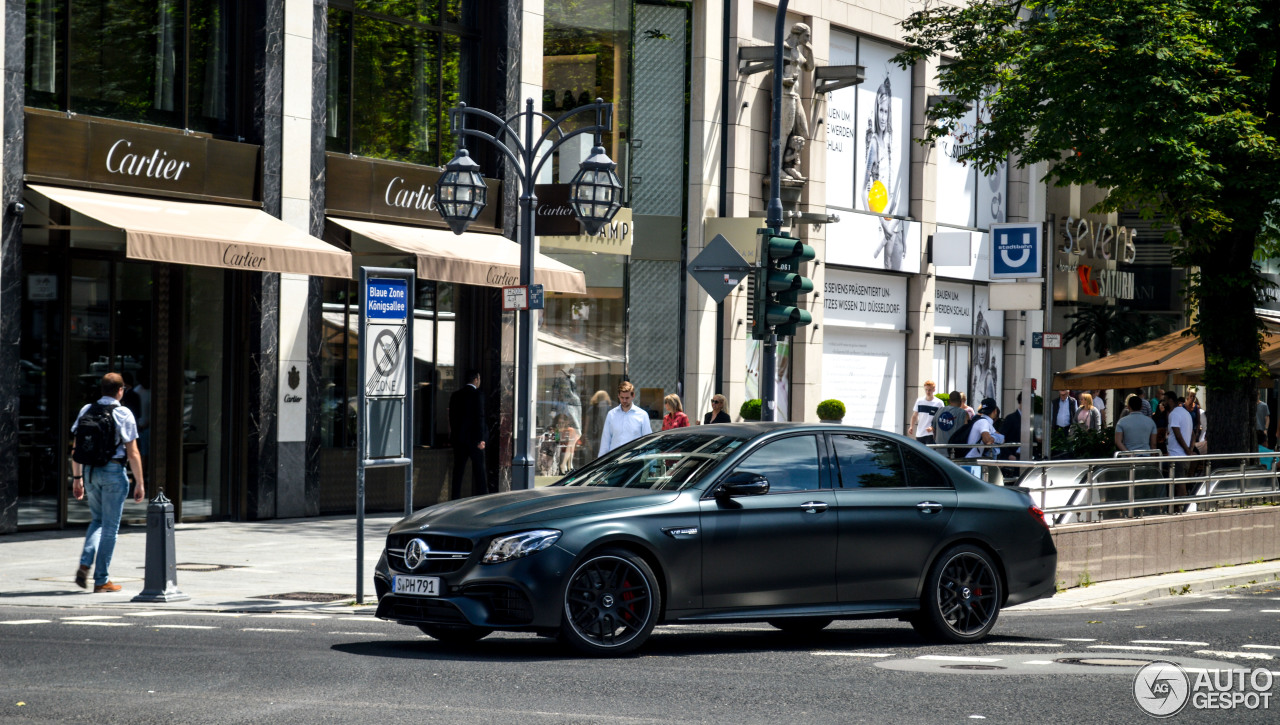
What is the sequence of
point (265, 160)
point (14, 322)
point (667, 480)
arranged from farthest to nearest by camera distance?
point (265, 160) < point (14, 322) < point (667, 480)

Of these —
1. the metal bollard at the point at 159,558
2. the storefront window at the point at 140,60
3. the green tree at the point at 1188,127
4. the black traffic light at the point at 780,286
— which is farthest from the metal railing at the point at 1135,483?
the storefront window at the point at 140,60

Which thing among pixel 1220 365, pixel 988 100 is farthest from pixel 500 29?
pixel 1220 365

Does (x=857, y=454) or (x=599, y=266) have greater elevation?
(x=599, y=266)

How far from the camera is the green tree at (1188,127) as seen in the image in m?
18.8

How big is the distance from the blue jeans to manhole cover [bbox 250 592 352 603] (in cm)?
139

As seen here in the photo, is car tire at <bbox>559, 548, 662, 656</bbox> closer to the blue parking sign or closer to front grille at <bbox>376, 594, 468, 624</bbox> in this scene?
front grille at <bbox>376, 594, 468, 624</bbox>

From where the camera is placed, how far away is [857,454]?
10.4 metres

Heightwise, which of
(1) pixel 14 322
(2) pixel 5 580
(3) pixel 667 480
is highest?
(1) pixel 14 322

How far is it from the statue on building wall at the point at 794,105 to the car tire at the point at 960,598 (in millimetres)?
18880

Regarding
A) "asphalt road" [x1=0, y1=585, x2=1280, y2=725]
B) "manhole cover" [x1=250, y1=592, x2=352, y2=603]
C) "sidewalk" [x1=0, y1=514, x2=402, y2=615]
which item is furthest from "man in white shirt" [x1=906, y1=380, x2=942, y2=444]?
"manhole cover" [x1=250, y1=592, x2=352, y2=603]

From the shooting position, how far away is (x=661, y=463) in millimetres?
10047

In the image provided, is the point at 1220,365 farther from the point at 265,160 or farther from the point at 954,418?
the point at 265,160

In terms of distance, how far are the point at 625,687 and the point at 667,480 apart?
1971 mm

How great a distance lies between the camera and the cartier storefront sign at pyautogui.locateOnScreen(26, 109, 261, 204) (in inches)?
680
